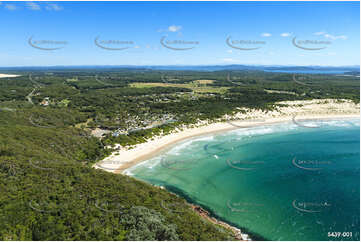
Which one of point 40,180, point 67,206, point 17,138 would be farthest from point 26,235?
point 17,138

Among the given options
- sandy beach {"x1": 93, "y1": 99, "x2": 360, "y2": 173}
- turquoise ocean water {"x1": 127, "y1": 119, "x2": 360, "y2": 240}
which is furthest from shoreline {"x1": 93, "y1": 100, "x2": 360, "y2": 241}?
turquoise ocean water {"x1": 127, "y1": 119, "x2": 360, "y2": 240}

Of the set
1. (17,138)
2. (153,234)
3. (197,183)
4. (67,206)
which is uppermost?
(17,138)

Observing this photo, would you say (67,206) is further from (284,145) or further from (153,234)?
(284,145)

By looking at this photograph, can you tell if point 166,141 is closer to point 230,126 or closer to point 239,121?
point 230,126

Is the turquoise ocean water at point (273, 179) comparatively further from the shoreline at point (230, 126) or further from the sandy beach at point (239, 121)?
the sandy beach at point (239, 121)

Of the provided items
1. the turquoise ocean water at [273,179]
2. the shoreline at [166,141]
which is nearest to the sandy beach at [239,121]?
the shoreline at [166,141]

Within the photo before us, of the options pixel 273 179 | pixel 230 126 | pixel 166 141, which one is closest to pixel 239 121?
pixel 230 126

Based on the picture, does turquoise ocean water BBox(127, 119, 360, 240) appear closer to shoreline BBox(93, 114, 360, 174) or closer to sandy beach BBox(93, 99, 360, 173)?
shoreline BBox(93, 114, 360, 174)
